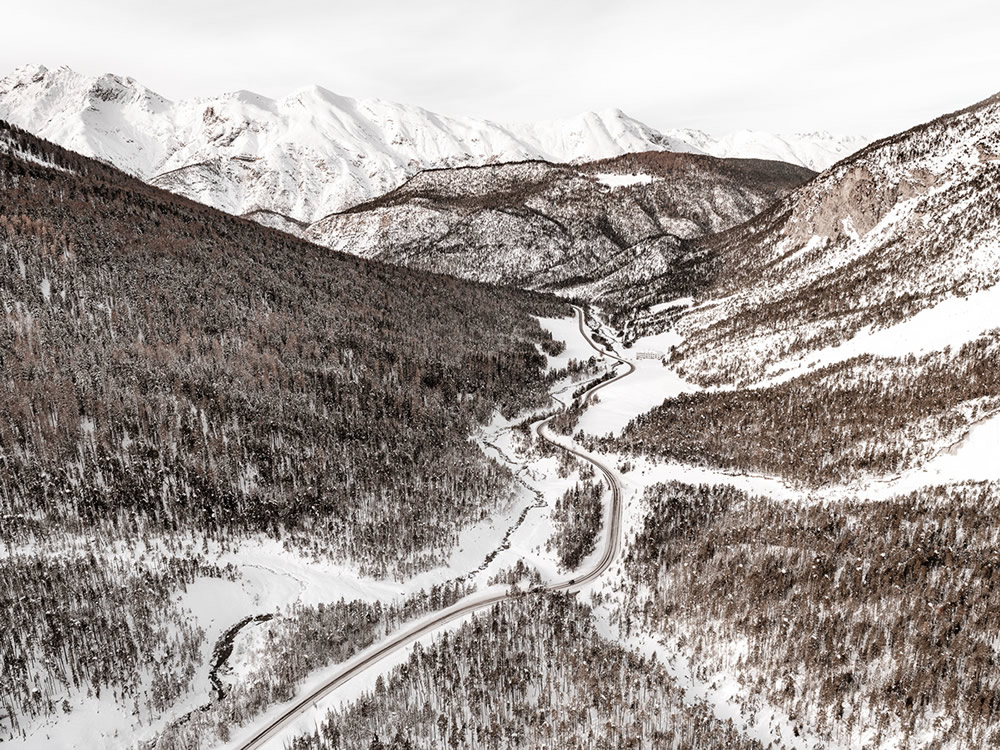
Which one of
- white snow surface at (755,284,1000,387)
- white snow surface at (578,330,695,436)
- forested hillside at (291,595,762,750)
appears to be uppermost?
white snow surface at (755,284,1000,387)

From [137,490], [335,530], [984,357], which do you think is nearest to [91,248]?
[137,490]

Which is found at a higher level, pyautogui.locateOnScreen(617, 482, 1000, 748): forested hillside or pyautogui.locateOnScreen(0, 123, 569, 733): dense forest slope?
pyautogui.locateOnScreen(0, 123, 569, 733): dense forest slope

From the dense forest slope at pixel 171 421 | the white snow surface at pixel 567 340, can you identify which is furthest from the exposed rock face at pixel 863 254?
the dense forest slope at pixel 171 421

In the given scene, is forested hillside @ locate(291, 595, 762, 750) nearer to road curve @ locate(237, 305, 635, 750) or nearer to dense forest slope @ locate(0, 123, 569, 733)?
road curve @ locate(237, 305, 635, 750)

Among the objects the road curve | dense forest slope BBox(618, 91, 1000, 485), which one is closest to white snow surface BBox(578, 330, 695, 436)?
dense forest slope BBox(618, 91, 1000, 485)

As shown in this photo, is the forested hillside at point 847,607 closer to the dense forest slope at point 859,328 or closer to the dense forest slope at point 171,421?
the dense forest slope at point 859,328

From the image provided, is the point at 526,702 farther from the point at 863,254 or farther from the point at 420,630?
the point at 863,254

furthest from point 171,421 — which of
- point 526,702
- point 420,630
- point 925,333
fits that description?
point 925,333

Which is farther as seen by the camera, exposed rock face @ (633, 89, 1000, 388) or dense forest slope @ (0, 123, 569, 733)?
exposed rock face @ (633, 89, 1000, 388)
